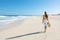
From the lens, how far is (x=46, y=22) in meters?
10.6

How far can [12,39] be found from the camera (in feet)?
27.6

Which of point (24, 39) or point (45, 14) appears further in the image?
point (45, 14)

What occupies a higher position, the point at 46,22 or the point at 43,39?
the point at 46,22

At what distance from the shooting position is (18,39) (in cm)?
834

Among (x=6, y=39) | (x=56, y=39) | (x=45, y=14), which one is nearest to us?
(x=56, y=39)

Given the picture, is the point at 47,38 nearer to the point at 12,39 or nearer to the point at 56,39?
the point at 56,39

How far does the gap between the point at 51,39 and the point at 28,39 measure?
119cm

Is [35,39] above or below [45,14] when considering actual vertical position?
below

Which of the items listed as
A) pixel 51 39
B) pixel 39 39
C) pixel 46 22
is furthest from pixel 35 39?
pixel 46 22

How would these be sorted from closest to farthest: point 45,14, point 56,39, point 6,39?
1. point 56,39
2. point 6,39
3. point 45,14

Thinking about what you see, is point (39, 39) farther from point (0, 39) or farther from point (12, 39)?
point (0, 39)

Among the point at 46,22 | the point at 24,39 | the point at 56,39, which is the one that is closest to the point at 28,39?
the point at 24,39

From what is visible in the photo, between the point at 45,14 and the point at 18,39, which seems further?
the point at 45,14

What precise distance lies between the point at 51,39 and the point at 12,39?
2.06 meters
